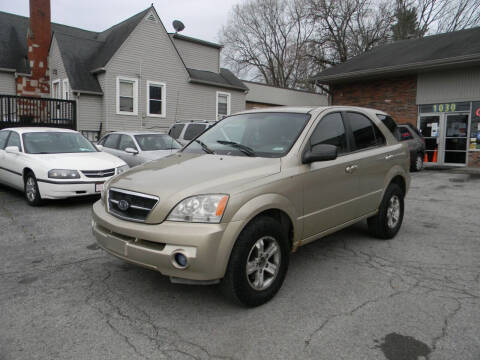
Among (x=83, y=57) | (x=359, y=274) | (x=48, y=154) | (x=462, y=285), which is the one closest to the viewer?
(x=462, y=285)

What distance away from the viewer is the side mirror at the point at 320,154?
368 cm

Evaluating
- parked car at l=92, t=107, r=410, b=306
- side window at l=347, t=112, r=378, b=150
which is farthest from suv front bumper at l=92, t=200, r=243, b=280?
side window at l=347, t=112, r=378, b=150

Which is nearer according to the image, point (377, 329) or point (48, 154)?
point (377, 329)

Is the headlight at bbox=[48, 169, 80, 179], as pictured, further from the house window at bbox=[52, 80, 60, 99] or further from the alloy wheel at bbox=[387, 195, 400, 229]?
the house window at bbox=[52, 80, 60, 99]

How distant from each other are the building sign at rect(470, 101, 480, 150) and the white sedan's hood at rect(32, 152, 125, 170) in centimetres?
1360

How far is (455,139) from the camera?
51.5 feet

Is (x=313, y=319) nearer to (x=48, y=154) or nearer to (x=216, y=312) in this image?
(x=216, y=312)

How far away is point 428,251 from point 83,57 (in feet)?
60.0

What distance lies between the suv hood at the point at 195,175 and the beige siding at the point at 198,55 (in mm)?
19368

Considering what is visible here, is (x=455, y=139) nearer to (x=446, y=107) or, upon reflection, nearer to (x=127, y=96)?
(x=446, y=107)

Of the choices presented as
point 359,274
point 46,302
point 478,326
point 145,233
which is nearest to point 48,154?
point 46,302

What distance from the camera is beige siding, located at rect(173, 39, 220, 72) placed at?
862 inches

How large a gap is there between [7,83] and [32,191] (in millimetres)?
13618

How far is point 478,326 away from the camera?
9.82 ft
